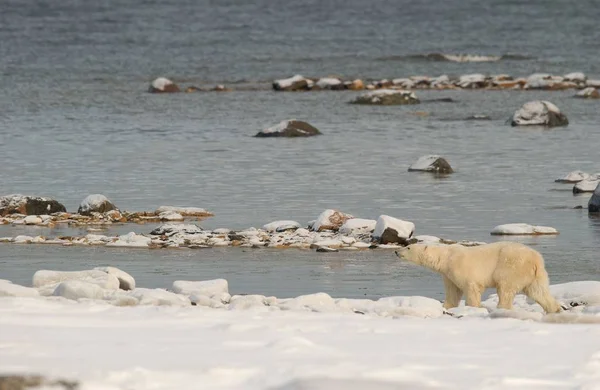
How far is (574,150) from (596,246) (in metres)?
12.6

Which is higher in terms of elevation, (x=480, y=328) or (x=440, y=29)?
(x=440, y=29)

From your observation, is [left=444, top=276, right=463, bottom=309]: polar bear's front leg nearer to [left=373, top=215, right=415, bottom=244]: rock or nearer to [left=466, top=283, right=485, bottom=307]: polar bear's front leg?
[left=466, top=283, right=485, bottom=307]: polar bear's front leg

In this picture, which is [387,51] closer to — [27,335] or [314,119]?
[314,119]

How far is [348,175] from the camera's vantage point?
25797 millimetres

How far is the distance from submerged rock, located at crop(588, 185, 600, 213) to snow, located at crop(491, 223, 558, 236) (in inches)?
81.3

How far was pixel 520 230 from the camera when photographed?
18750 mm

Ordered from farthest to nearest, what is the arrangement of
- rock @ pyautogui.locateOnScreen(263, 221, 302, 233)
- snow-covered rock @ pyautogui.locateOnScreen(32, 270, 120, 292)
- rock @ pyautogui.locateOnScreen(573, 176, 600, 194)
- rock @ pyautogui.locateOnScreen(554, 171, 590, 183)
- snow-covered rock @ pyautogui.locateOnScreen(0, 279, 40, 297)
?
1. rock @ pyautogui.locateOnScreen(554, 171, 590, 183)
2. rock @ pyautogui.locateOnScreen(573, 176, 600, 194)
3. rock @ pyautogui.locateOnScreen(263, 221, 302, 233)
4. snow-covered rock @ pyautogui.locateOnScreen(32, 270, 120, 292)
5. snow-covered rock @ pyautogui.locateOnScreen(0, 279, 40, 297)

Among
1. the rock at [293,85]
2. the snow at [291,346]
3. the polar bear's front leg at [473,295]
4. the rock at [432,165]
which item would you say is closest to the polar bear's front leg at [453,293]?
the polar bear's front leg at [473,295]

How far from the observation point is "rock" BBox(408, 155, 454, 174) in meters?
26.1

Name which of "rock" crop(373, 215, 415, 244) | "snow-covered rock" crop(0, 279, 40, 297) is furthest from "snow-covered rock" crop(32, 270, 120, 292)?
"rock" crop(373, 215, 415, 244)

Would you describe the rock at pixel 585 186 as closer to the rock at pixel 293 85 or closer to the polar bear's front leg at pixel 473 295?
the polar bear's front leg at pixel 473 295

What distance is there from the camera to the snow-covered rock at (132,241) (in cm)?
1803

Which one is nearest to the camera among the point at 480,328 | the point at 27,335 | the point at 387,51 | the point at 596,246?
the point at 27,335

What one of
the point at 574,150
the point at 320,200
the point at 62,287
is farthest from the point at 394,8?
the point at 62,287
